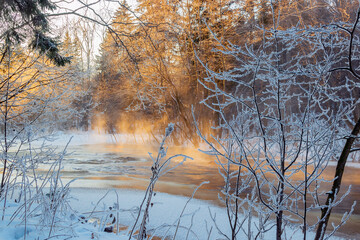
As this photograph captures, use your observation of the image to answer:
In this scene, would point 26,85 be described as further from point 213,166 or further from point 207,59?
point 207,59

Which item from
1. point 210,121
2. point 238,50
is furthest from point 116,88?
point 238,50

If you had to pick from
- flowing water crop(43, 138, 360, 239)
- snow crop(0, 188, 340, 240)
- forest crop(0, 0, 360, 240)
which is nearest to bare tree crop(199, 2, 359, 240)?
forest crop(0, 0, 360, 240)

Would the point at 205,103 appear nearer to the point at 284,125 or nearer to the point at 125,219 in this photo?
the point at 284,125

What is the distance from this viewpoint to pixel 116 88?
2061cm

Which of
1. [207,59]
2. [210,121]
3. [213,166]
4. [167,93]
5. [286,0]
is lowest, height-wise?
[213,166]

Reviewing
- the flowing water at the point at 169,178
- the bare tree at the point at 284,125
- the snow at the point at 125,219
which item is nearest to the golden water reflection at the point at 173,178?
the flowing water at the point at 169,178

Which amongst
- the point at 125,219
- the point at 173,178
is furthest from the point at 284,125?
the point at 173,178

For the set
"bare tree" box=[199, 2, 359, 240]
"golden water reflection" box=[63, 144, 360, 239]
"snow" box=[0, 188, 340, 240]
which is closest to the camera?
"bare tree" box=[199, 2, 359, 240]

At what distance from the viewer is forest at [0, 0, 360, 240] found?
7.18ft

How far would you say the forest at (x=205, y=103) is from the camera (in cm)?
219

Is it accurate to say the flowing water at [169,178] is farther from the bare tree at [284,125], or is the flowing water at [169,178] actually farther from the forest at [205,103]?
the bare tree at [284,125]

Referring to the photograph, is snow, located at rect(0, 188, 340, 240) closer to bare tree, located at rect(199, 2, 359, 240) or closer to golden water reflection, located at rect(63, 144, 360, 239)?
bare tree, located at rect(199, 2, 359, 240)

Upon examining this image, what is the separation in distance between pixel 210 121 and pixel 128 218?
12.8 meters

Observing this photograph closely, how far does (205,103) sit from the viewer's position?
Answer: 196 centimetres
